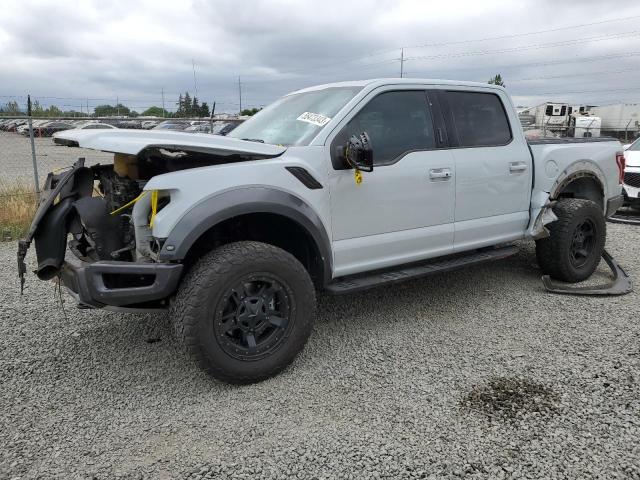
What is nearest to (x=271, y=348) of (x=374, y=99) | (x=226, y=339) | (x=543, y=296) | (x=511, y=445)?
(x=226, y=339)

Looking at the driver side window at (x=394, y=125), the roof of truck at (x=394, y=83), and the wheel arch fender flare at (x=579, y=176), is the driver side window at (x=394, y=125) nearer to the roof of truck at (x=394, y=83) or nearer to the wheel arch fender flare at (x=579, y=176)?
the roof of truck at (x=394, y=83)

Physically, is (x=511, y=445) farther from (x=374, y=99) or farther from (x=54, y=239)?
(x=54, y=239)

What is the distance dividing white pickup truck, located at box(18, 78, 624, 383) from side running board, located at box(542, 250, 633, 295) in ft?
2.24

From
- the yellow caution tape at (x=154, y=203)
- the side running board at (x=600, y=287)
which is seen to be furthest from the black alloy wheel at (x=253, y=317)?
the side running board at (x=600, y=287)

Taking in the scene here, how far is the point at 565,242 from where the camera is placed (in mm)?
5039

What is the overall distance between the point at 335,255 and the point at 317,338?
788 millimetres

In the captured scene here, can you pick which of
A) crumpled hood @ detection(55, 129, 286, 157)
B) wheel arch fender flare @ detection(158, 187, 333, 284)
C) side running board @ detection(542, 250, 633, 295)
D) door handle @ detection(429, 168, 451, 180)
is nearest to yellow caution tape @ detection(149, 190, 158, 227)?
wheel arch fender flare @ detection(158, 187, 333, 284)

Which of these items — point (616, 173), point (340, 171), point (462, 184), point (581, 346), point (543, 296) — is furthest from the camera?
point (616, 173)

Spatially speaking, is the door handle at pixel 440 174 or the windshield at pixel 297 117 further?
the door handle at pixel 440 174

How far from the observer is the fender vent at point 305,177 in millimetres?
3430

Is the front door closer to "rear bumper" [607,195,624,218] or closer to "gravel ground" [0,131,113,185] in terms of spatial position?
"rear bumper" [607,195,624,218]

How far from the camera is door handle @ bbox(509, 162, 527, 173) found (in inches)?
183

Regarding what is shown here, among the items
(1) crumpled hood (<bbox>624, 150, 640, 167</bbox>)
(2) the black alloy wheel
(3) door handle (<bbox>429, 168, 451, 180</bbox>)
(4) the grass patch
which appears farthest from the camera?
(1) crumpled hood (<bbox>624, 150, 640, 167</bbox>)

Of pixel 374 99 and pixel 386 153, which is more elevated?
pixel 374 99
